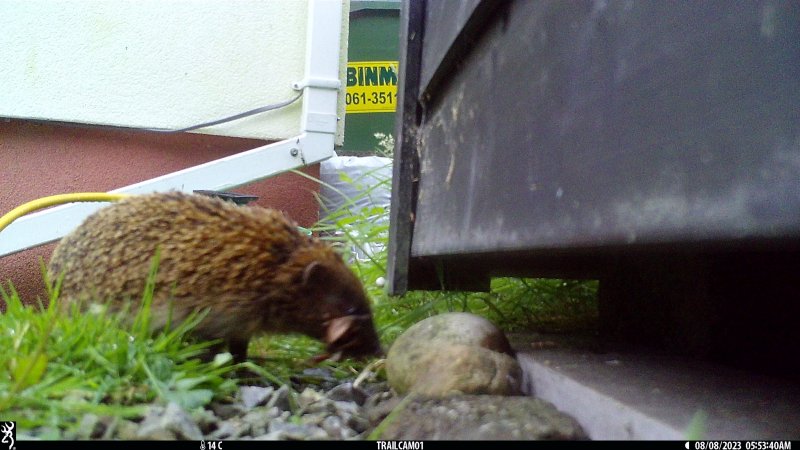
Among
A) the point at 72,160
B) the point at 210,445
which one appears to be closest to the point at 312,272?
the point at 210,445

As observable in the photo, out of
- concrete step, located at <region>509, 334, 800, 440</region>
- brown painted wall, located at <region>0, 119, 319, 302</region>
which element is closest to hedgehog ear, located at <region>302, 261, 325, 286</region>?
concrete step, located at <region>509, 334, 800, 440</region>

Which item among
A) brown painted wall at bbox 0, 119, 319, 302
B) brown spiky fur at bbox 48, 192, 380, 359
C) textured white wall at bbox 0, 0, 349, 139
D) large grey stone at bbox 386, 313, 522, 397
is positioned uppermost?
textured white wall at bbox 0, 0, 349, 139

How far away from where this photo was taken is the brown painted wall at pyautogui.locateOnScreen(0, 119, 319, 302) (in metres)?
4.90

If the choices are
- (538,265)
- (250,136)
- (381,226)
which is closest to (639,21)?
(538,265)

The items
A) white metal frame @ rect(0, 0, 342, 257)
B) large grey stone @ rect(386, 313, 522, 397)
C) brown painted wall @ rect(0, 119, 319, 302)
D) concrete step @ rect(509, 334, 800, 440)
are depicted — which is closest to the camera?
concrete step @ rect(509, 334, 800, 440)

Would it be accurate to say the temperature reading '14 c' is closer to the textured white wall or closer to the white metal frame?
the white metal frame

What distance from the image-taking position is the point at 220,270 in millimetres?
2482

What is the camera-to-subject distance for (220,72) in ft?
17.6

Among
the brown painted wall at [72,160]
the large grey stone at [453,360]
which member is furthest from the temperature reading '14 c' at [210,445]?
the brown painted wall at [72,160]

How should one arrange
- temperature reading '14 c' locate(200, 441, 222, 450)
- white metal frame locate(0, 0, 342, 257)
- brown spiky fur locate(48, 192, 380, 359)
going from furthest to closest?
white metal frame locate(0, 0, 342, 257), brown spiky fur locate(48, 192, 380, 359), temperature reading '14 c' locate(200, 441, 222, 450)

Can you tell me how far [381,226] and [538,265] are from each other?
3.96ft

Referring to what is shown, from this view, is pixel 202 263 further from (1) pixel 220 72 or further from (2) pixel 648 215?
(1) pixel 220 72

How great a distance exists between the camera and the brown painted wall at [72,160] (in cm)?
490

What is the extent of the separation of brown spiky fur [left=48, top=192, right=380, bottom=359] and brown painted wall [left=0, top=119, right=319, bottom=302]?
2166 mm
